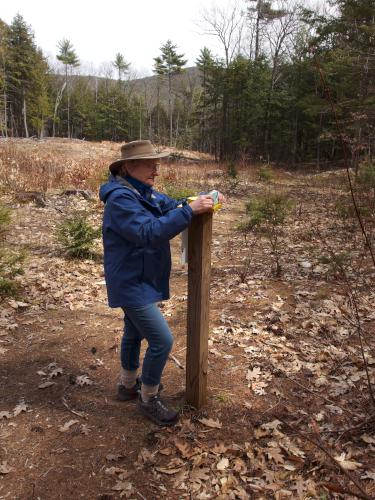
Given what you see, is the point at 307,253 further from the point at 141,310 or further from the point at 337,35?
the point at 337,35

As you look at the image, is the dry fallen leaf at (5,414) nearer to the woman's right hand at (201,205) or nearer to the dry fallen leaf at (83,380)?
the dry fallen leaf at (83,380)

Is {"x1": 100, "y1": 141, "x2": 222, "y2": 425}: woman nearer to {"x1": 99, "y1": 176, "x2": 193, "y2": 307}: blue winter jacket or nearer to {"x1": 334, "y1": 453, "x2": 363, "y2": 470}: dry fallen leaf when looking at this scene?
{"x1": 99, "y1": 176, "x2": 193, "y2": 307}: blue winter jacket

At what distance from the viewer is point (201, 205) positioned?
242cm

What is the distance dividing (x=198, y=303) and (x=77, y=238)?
13.9 feet

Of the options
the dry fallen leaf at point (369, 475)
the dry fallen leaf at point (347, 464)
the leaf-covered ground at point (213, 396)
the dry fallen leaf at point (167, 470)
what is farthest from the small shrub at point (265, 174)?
the dry fallen leaf at point (167, 470)

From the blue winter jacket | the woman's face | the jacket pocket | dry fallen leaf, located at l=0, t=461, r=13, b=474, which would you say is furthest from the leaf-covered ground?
the woman's face

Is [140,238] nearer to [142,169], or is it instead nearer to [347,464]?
[142,169]

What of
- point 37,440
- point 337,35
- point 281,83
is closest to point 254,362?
point 37,440

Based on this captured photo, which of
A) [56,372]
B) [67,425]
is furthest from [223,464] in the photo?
[56,372]

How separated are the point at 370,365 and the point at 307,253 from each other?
11.8ft

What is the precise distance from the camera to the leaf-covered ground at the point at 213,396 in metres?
2.47

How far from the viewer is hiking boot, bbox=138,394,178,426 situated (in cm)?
291

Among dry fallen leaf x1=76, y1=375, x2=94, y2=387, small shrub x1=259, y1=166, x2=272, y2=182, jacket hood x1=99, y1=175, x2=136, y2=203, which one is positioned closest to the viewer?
jacket hood x1=99, y1=175, x2=136, y2=203

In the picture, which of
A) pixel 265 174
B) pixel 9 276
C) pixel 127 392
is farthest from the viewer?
pixel 265 174
